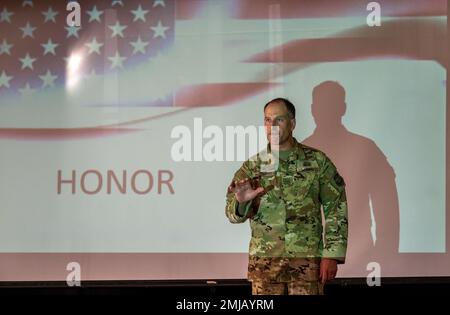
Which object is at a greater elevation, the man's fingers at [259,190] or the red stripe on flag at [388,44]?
the red stripe on flag at [388,44]

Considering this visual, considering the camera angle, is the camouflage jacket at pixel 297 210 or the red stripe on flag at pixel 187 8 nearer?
the camouflage jacket at pixel 297 210

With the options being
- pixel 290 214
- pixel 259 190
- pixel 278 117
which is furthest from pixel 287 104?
pixel 290 214

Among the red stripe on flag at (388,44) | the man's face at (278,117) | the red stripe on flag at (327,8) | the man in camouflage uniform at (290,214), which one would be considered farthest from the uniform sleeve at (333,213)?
the red stripe on flag at (327,8)

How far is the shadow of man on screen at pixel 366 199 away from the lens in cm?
408

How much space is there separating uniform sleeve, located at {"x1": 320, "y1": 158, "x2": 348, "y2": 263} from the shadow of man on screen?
59 millimetres

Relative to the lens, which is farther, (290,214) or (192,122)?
(192,122)

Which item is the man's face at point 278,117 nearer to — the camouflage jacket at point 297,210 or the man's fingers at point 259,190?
the camouflage jacket at point 297,210

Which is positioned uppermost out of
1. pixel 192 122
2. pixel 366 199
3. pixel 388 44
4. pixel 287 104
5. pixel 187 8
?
pixel 187 8

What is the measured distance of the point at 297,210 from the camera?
396 centimetres

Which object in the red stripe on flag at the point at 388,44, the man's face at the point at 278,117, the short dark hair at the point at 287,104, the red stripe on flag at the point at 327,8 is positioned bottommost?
the man's face at the point at 278,117

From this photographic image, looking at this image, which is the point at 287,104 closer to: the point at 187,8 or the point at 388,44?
the point at 388,44

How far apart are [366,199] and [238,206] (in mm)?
724

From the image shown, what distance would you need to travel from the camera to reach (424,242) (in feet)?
13.4
